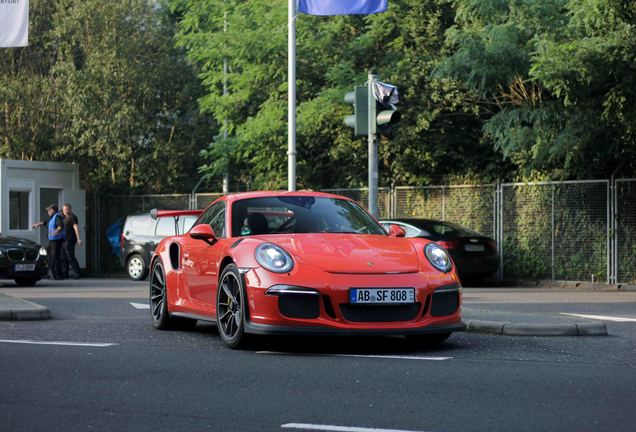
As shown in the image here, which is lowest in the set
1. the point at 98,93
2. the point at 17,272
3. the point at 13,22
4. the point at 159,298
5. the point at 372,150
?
the point at 17,272

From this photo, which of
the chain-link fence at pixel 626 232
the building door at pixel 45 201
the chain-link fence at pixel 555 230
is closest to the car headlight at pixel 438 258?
the chain-link fence at pixel 626 232

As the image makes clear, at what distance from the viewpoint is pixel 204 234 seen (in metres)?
11.0

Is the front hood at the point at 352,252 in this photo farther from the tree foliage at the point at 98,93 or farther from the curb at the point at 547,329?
the tree foliage at the point at 98,93

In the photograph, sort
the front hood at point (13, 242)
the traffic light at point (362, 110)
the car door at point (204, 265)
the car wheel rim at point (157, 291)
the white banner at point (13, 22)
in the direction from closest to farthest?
1. the car door at point (204, 265)
2. the car wheel rim at point (157, 291)
3. the traffic light at point (362, 110)
4. the white banner at point (13, 22)
5. the front hood at point (13, 242)

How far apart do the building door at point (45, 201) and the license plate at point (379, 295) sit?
82.3 ft

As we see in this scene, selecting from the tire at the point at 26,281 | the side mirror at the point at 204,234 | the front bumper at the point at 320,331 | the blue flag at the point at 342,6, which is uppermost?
the blue flag at the point at 342,6

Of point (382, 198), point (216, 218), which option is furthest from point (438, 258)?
point (382, 198)

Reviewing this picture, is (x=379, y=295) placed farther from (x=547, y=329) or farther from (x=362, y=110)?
(x=362, y=110)

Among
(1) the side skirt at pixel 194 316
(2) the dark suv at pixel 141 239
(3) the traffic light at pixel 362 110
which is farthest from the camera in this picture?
(2) the dark suv at pixel 141 239

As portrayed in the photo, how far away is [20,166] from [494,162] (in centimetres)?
1287

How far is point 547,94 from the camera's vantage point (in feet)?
86.8

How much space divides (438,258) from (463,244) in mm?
14675

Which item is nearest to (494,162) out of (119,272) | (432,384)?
(119,272)

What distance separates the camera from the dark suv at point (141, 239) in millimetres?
29453
